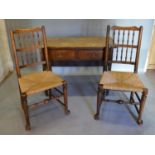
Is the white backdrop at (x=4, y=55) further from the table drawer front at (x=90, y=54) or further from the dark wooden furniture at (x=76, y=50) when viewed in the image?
the table drawer front at (x=90, y=54)

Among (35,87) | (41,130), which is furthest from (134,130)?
(35,87)

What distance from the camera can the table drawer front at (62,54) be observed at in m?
2.30

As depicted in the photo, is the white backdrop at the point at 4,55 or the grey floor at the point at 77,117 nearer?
the grey floor at the point at 77,117

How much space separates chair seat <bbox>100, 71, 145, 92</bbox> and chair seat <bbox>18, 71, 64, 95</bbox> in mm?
502

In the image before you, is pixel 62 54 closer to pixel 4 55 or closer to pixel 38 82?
pixel 38 82

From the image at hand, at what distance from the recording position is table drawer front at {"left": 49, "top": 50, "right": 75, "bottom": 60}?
230 cm

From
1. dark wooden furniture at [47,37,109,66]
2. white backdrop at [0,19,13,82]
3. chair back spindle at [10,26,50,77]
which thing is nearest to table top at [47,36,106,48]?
dark wooden furniture at [47,37,109,66]

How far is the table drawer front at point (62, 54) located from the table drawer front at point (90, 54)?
12 centimetres

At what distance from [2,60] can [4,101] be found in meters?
0.88

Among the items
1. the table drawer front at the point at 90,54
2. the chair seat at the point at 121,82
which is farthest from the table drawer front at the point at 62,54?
the chair seat at the point at 121,82

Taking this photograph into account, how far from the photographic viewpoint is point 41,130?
190 cm
